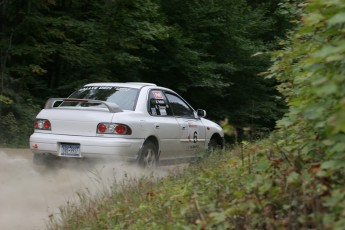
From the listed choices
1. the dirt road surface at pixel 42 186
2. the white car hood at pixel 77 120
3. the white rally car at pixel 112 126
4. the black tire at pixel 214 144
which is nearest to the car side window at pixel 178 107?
the white rally car at pixel 112 126

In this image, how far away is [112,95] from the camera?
9.37 meters

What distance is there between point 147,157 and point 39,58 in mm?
8815

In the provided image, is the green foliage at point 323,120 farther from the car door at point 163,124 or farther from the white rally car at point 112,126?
the car door at point 163,124

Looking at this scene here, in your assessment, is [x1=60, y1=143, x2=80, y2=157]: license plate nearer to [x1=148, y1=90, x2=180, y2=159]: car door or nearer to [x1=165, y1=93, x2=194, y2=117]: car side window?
[x1=148, y1=90, x2=180, y2=159]: car door

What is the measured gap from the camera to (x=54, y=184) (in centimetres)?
813

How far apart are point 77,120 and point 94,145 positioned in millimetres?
524

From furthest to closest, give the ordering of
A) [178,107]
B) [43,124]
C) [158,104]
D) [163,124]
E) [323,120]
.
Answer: [178,107] < [158,104] < [163,124] < [43,124] < [323,120]

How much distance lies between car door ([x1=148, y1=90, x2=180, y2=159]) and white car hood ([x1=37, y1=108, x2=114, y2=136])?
39.2 inches

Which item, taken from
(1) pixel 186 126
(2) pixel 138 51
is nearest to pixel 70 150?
(1) pixel 186 126

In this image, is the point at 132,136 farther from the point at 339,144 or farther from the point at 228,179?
the point at 339,144

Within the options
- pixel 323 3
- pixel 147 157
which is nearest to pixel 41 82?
pixel 147 157

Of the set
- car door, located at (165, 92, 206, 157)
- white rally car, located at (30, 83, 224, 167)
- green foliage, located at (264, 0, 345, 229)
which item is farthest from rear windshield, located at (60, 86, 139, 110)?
green foliage, located at (264, 0, 345, 229)

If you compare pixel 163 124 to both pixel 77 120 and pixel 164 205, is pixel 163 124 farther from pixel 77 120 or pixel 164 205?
pixel 164 205

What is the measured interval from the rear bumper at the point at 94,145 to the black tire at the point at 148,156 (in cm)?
19
